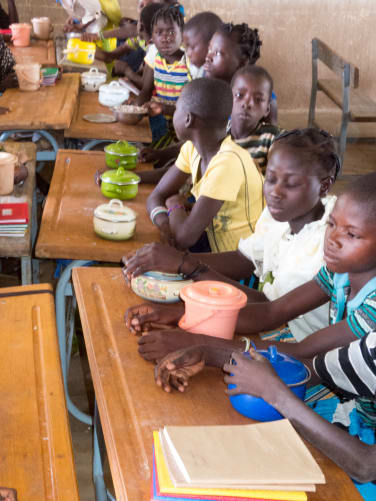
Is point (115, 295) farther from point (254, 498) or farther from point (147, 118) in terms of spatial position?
point (147, 118)

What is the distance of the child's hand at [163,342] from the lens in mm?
1192

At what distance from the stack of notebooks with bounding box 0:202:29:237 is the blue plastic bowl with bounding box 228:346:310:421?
1024mm

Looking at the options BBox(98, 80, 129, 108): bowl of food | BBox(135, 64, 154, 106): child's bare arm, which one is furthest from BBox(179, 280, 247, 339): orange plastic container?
BBox(135, 64, 154, 106): child's bare arm

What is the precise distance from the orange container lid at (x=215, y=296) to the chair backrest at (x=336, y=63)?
331cm

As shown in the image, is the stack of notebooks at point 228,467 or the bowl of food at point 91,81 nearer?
the stack of notebooks at point 228,467

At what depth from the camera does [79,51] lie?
4.18 m

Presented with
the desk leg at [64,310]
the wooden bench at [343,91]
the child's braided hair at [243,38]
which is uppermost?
the child's braided hair at [243,38]

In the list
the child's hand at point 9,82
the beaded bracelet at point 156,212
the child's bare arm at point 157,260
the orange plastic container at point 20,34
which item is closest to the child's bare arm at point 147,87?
the child's hand at point 9,82

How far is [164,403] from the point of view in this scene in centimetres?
108

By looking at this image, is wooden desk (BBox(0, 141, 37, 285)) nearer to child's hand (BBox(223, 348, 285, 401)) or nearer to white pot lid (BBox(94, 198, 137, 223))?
white pot lid (BBox(94, 198, 137, 223))

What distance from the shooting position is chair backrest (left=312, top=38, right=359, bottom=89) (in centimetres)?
412

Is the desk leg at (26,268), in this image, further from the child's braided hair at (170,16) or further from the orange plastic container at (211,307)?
the child's braided hair at (170,16)

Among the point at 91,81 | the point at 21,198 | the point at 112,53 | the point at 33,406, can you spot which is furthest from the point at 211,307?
the point at 112,53

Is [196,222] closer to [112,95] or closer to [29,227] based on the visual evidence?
[29,227]
